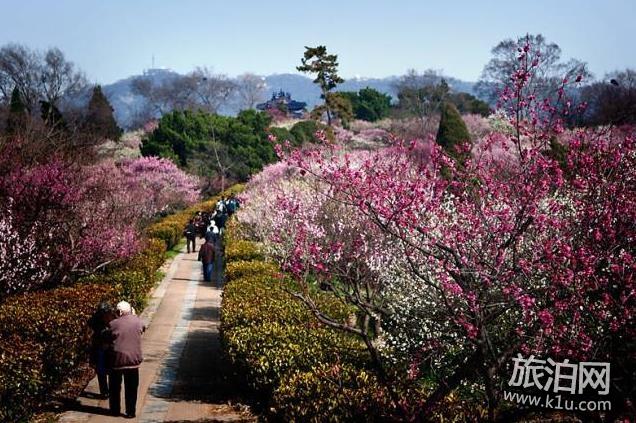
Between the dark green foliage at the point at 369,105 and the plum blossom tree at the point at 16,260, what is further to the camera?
the dark green foliage at the point at 369,105

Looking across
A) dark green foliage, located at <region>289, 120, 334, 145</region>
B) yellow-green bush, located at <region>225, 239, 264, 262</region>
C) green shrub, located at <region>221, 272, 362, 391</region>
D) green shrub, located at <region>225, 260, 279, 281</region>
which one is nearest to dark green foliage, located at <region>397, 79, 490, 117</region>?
dark green foliage, located at <region>289, 120, 334, 145</region>

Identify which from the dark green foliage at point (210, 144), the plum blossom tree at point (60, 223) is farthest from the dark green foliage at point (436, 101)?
the plum blossom tree at point (60, 223)

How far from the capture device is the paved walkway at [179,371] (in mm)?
8484

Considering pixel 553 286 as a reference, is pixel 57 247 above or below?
below

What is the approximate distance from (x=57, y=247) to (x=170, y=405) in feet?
24.7

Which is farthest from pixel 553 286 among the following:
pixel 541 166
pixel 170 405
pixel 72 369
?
pixel 72 369

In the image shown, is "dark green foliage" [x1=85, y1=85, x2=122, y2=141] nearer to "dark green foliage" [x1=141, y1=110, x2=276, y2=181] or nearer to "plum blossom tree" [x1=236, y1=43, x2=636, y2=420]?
"dark green foliage" [x1=141, y1=110, x2=276, y2=181]

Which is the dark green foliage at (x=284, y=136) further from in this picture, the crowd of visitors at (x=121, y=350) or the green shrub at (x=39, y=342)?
the crowd of visitors at (x=121, y=350)

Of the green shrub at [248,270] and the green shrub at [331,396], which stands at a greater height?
the green shrub at [331,396]

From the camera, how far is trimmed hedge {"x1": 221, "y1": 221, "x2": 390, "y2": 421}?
639 cm

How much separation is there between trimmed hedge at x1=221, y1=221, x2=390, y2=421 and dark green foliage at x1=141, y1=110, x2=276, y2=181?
3759 centimetres

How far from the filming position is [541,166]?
5.79m

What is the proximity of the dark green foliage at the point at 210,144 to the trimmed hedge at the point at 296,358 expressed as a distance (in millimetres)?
37589

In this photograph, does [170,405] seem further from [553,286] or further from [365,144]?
[365,144]
